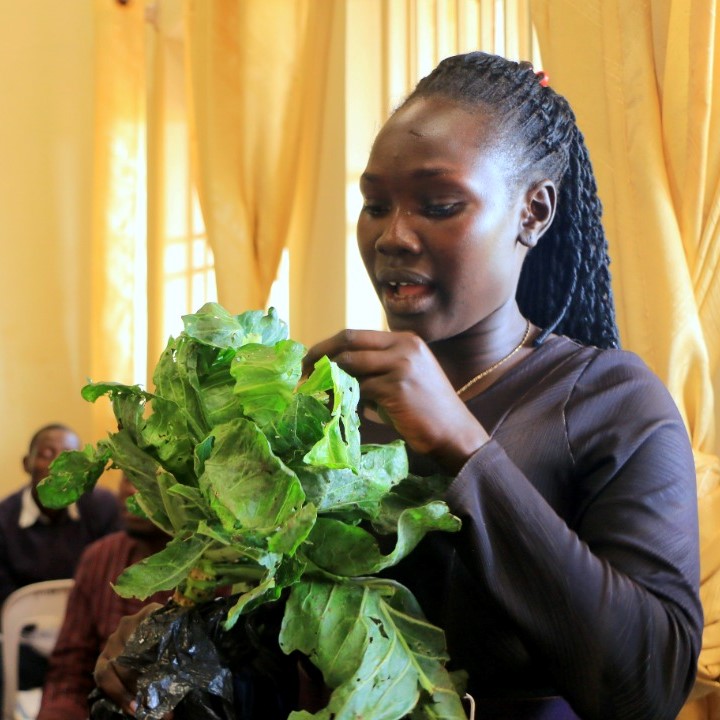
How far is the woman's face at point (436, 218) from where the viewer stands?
1.04 m

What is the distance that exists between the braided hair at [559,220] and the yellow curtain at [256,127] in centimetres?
331

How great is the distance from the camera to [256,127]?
4.59m

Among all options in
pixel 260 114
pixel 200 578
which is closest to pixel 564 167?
pixel 200 578

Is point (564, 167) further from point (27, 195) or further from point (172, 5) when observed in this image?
point (27, 195)

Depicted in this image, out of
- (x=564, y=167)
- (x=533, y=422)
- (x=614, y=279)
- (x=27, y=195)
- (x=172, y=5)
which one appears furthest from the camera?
(x=27, y=195)

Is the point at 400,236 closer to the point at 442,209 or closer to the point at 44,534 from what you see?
the point at 442,209

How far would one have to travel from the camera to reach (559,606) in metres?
0.90

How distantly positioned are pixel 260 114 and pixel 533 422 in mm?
3724

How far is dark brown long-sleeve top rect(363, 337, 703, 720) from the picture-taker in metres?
0.91

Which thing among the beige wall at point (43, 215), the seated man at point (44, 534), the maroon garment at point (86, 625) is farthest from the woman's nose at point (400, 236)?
the beige wall at point (43, 215)

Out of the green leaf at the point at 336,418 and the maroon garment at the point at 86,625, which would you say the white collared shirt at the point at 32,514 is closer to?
the maroon garment at the point at 86,625

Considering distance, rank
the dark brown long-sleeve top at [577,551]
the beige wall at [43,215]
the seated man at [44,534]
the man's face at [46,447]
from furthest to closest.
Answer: the beige wall at [43,215]
the man's face at [46,447]
the seated man at [44,534]
the dark brown long-sleeve top at [577,551]

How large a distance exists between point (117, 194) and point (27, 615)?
11.4ft

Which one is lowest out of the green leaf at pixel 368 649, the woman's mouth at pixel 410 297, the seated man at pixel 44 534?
the seated man at pixel 44 534
